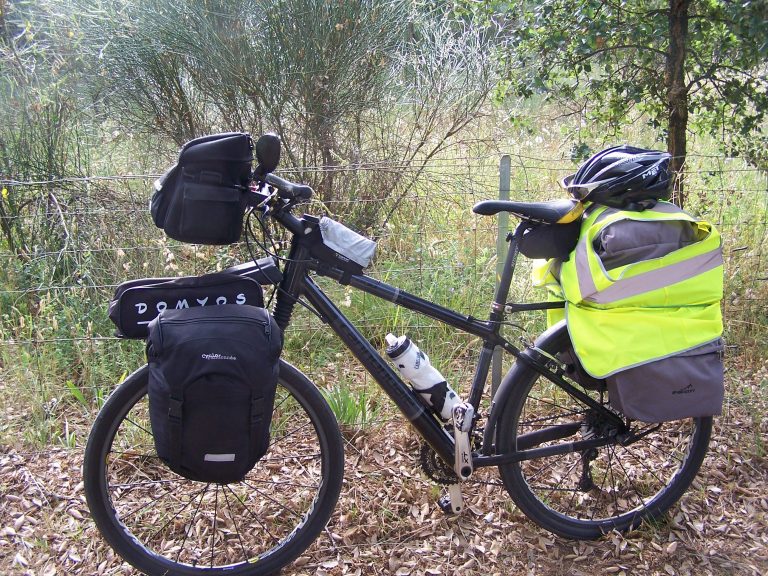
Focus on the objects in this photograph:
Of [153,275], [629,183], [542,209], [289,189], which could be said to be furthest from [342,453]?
[153,275]

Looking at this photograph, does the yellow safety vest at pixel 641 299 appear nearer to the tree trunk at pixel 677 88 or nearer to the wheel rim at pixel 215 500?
the wheel rim at pixel 215 500

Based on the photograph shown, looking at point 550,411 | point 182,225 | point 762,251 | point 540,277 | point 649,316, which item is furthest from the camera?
point 762,251

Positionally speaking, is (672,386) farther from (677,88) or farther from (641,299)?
(677,88)

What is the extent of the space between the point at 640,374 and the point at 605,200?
0.61 metres

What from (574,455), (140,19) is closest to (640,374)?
(574,455)

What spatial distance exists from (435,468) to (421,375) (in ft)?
1.41

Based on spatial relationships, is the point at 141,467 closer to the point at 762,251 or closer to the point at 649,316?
the point at 649,316

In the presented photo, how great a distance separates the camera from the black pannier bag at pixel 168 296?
6.75 feet

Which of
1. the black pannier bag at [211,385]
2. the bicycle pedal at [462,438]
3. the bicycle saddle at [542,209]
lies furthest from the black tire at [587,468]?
the black pannier bag at [211,385]

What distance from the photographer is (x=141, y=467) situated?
2873 millimetres

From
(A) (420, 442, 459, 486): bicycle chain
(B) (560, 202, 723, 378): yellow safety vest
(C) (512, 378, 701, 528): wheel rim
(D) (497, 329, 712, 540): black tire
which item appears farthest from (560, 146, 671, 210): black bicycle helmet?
(A) (420, 442, 459, 486): bicycle chain

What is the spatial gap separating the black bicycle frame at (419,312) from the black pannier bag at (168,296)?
16 centimetres

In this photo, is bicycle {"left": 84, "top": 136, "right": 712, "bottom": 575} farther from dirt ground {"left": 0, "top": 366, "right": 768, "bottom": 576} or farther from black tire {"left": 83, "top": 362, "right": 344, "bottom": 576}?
dirt ground {"left": 0, "top": 366, "right": 768, "bottom": 576}

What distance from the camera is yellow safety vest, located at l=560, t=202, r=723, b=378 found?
2160 millimetres
